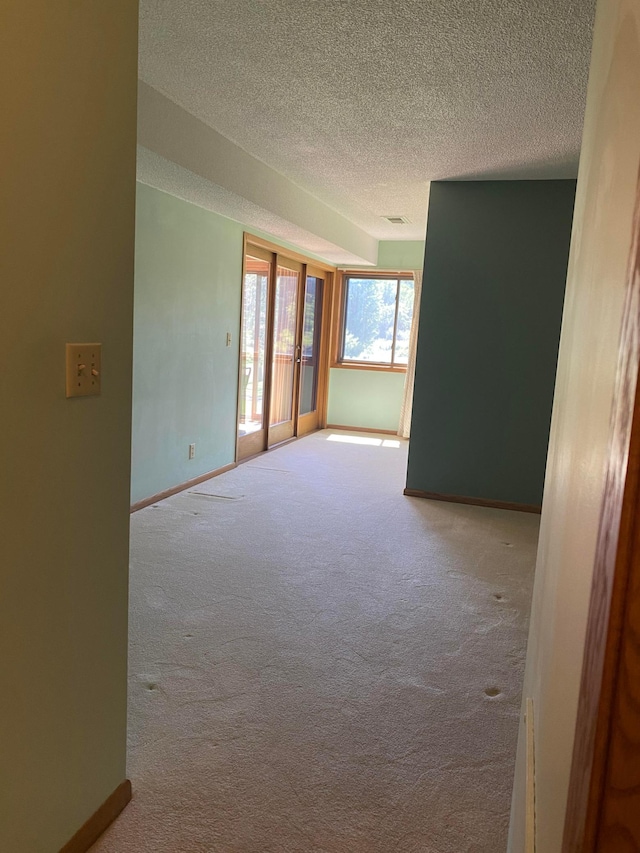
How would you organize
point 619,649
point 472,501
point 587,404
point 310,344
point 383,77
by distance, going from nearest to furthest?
point 619,649, point 587,404, point 383,77, point 472,501, point 310,344

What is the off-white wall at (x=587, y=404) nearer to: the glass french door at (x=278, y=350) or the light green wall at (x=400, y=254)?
the glass french door at (x=278, y=350)

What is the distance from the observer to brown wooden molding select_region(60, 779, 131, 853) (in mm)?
1451

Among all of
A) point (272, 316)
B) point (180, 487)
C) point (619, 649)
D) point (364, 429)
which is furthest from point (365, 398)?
point (619, 649)

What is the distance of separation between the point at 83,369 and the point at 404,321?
6.59 meters

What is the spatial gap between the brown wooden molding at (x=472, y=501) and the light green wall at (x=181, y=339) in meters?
1.72

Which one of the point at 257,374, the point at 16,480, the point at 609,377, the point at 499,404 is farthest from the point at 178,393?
the point at 609,377

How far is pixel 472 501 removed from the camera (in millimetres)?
4699

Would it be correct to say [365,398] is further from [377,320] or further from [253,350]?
[253,350]

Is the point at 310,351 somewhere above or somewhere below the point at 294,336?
below

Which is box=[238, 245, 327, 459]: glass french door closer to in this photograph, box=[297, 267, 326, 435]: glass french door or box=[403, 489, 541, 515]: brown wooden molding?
box=[297, 267, 326, 435]: glass french door

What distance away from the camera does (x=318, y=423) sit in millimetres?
7945

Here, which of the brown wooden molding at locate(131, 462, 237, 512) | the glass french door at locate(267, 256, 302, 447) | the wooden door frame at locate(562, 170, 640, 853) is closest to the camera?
the wooden door frame at locate(562, 170, 640, 853)

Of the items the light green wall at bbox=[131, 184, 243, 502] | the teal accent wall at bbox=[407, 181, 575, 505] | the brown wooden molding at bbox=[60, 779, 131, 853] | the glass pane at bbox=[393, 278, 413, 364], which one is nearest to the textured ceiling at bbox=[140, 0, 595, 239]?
the teal accent wall at bbox=[407, 181, 575, 505]

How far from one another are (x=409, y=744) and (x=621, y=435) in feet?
5.99
